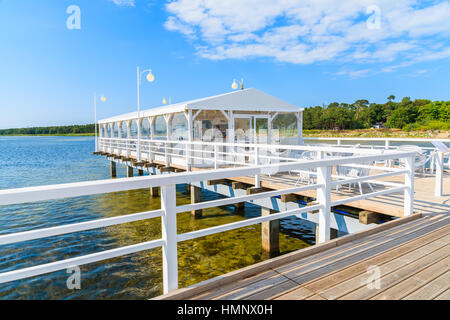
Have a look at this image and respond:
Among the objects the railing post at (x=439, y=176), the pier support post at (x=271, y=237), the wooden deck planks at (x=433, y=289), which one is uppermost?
the railing post at (x=439, y=176)

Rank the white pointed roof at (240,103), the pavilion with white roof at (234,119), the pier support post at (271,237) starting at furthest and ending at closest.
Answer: the pavilion with white roof at (234,119) → the white pointed roof at (240,103) → the pier support post at (271,237)

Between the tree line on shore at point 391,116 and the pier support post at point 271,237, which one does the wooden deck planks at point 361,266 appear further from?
the tree line on shore at point 391,116

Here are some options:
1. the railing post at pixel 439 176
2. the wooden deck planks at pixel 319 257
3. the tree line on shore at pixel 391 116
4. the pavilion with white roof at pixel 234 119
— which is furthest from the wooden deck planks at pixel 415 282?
the tree line on shore at pixel 391 116

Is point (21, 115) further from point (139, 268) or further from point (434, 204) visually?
point (434, 204)

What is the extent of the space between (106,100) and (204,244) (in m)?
16.8

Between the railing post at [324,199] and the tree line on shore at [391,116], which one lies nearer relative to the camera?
the railing post at [324,199]

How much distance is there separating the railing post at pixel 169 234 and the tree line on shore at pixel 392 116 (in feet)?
205

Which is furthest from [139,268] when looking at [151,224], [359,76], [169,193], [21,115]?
[21,115]

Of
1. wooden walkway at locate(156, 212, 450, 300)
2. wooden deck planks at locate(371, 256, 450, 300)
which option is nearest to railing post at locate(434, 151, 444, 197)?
wooden walkway at locate(156, 212, 450, 300)

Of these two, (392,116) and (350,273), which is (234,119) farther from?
(392,116)

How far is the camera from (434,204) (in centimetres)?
514

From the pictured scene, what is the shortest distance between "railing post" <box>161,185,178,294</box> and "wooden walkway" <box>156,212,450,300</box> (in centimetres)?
15

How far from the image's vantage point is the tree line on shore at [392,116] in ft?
224

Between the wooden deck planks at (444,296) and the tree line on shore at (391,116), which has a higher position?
the tree line on shore at (391,116)
